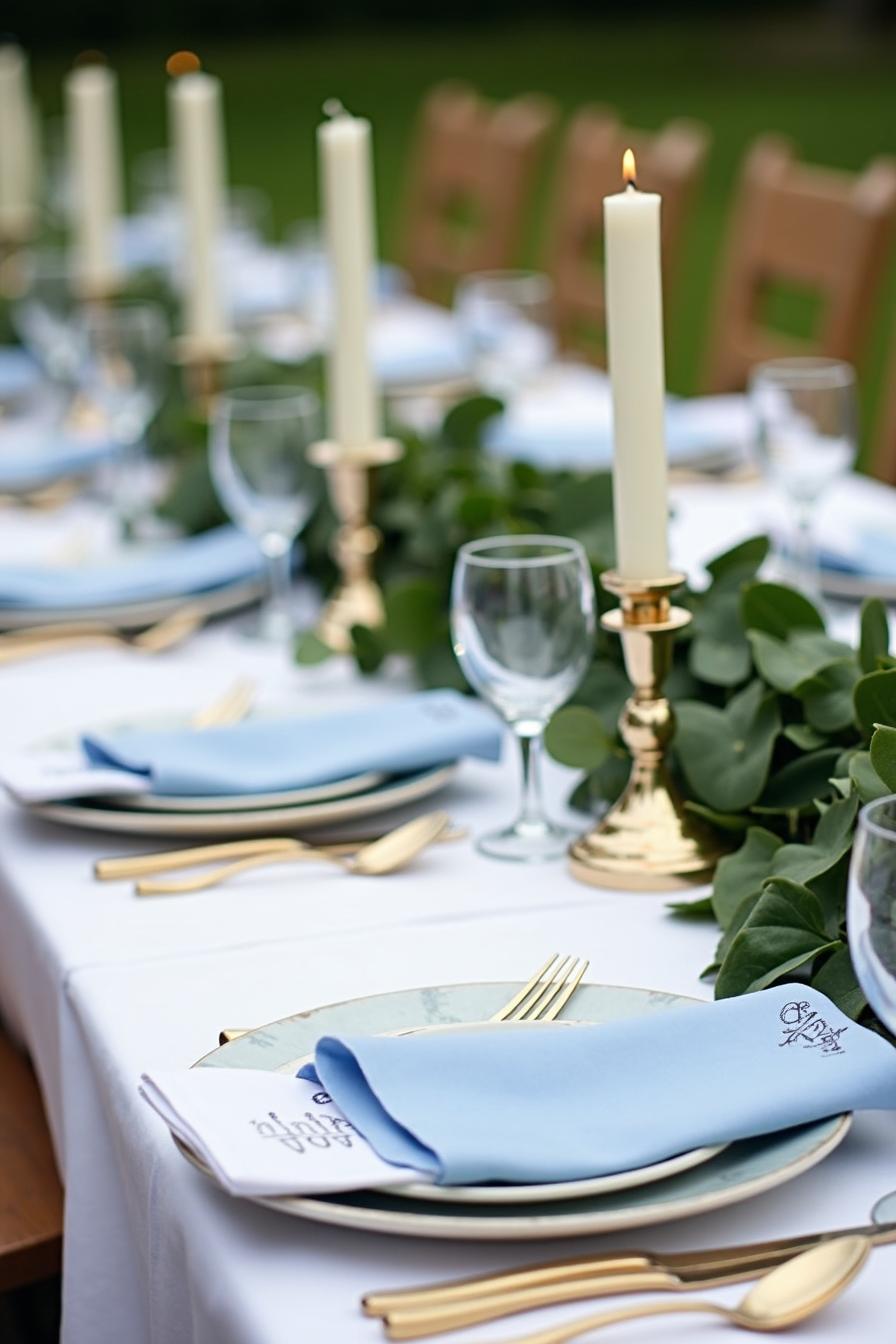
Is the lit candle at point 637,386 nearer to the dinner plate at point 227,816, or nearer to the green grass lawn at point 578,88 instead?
the dinner plate at point 227,816

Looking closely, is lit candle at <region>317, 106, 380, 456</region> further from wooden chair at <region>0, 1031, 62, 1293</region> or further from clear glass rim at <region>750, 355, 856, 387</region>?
wooden chair at <region>0, 1031, 62, 1293</region>

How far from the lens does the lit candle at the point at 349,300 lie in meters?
1.84

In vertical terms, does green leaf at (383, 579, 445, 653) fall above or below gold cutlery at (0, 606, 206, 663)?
above

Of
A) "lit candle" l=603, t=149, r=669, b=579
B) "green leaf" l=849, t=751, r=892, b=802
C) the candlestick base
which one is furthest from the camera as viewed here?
the candlestick base

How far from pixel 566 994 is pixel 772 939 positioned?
11cm

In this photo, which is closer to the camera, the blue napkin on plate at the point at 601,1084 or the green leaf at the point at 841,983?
the blue napkin on plate at the point at 601,1084

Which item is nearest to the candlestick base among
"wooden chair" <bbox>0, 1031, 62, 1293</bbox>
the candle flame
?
the candle flame

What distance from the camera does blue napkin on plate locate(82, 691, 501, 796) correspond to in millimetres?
1363

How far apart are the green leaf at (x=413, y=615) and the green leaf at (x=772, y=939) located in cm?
66

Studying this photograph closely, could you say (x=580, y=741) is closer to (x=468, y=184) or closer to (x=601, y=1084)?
(x=601, y=1084)

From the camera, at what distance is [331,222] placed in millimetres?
1875

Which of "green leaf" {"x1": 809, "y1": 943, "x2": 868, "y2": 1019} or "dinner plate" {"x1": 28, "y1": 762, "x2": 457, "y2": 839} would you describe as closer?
"green leaf" {"x1": 809, "y1": 943, "x2": 868, "y2": 1019}

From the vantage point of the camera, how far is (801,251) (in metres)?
3.02

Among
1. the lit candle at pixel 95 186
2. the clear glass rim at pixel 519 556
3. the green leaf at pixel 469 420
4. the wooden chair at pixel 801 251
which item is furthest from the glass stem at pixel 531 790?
the lit candle at pixel 95 186
